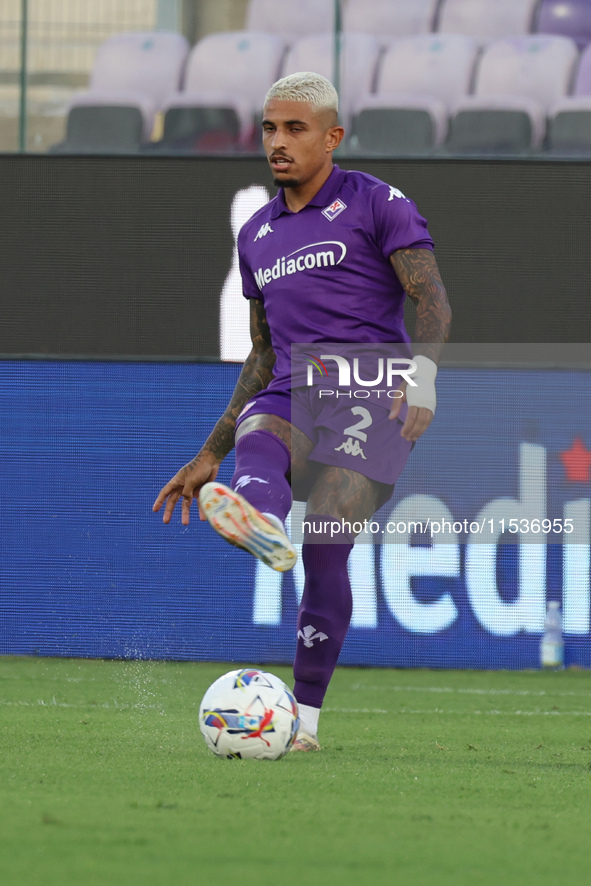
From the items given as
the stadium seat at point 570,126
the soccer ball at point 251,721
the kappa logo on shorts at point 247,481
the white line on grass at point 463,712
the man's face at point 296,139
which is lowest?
the white line on grass at point 463,712

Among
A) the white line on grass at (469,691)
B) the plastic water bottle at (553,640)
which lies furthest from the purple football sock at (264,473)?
the plastic water bottle at (553,640)

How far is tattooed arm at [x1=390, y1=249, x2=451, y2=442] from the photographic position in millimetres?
3609

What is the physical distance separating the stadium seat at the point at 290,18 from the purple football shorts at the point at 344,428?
227 inches

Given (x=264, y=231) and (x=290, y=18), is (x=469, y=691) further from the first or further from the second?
(x=290, y=18)

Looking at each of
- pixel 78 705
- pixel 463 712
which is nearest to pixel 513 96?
pixel 463 712

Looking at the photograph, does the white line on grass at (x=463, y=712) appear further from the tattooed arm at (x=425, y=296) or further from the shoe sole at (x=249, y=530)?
the shoe sole at (x=249, y=530)

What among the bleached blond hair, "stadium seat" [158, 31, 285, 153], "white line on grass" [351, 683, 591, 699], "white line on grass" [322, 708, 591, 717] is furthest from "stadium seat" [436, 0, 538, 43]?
the bleached blond hair

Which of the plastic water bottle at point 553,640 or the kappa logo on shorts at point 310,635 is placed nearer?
the kappa logo on shorts at point 310,635

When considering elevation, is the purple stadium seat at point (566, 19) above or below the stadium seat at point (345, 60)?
above

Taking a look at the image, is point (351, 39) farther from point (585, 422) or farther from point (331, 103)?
point (331, 103)

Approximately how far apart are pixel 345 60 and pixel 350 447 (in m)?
5.66

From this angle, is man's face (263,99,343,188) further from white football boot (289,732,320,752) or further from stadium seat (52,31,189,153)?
stadium seat (52,31,189,153)

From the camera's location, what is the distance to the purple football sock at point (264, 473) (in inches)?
134

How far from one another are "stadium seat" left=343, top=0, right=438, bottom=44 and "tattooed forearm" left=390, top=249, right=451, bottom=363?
5.59m
